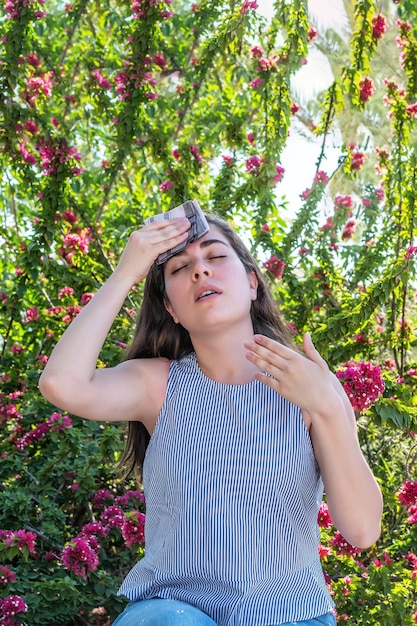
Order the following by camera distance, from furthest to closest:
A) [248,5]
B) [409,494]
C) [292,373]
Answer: [248,5], [409,494], [292,373]

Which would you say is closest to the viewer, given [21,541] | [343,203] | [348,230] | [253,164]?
[21,541]

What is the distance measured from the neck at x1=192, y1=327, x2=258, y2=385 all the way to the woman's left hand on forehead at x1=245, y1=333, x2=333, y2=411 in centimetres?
29

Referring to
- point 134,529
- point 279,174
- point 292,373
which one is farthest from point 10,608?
point 279,174

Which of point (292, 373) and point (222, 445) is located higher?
point (292, 373)

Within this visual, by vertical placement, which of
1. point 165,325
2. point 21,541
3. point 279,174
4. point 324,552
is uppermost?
point 279,174

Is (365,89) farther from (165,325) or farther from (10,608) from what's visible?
(10,608)

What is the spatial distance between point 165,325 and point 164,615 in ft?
2.86

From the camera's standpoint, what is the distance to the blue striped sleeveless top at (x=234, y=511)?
1.86 meters

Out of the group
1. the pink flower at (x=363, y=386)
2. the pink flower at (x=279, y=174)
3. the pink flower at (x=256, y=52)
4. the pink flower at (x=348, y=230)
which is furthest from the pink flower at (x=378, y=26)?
the pink flower at (x=363, y=386)

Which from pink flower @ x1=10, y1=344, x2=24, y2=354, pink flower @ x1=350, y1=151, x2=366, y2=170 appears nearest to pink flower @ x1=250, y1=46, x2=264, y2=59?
pink flower @ x1=350, y1=151, x2=366, y2=170

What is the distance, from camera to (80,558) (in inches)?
112

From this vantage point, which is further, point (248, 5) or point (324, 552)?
point (248, 5)

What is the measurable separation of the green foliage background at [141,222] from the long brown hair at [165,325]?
618 millimetres

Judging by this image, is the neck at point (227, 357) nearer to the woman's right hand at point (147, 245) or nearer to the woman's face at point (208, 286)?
the woman's face at point (208, 286)
